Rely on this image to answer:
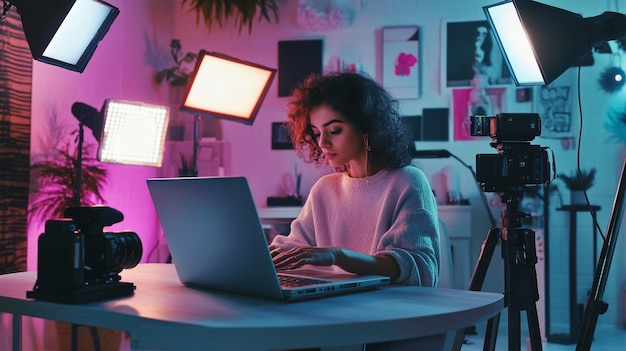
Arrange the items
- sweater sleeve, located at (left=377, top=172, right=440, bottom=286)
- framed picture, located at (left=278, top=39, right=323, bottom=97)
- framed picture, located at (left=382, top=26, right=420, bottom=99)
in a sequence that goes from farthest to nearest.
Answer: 1. framed picture, located at (left=278, top=39, right=323, bottom=97)
2. framed picture, located at (left=382, top=26, right=420, bottom=99)
3. sweater sleeve, located at (left=377, top=172, right=440, bottom=286)

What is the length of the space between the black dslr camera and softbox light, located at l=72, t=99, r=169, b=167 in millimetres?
1864

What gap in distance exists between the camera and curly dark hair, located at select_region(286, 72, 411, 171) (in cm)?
207

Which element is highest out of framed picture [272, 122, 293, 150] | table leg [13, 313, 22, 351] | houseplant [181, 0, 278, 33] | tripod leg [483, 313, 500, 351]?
houseplant [181, 0, 278, 33]

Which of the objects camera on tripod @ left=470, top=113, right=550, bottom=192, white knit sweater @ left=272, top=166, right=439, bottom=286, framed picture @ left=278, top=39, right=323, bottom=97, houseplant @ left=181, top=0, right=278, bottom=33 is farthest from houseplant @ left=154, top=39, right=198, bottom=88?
camera on tripod @ left=470, top=113, right=550, bottom=192

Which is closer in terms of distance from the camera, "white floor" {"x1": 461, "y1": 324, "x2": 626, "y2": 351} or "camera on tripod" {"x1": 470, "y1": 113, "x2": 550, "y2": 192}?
"camera on tripod" {"x1": 470, "y1": 113, "x2": 550, "y2": 192}

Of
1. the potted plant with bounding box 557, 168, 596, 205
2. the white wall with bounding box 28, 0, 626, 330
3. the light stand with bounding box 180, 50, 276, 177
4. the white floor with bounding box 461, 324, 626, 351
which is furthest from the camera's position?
the white wall with bounding box 28, 0, 626, 330

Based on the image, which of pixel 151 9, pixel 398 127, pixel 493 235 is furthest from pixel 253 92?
pixel 151 9

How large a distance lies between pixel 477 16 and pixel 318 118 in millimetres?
2976

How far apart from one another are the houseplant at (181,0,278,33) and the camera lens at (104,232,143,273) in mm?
3252

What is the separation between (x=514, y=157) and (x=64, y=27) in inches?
54.6

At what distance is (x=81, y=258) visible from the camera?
1330 millimetres

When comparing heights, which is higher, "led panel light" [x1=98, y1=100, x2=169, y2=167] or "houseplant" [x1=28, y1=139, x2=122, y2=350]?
"led panel light" [x1=98, y1=100, x2=169, y2=167]

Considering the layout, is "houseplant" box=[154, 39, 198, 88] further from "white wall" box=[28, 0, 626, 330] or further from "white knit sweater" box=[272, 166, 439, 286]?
"white knit sweater" box=[272, 166, 439, 286]

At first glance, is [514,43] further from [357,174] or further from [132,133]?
[132,133]
